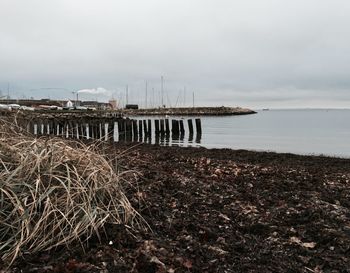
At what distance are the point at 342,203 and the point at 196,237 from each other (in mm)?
3019

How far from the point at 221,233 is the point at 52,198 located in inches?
74.6

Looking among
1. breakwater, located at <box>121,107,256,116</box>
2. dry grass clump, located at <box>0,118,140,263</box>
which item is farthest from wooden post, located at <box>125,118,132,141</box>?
breakwater, located at <box>121,107,256,116</box>

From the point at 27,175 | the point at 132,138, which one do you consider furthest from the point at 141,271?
the point at 132,138

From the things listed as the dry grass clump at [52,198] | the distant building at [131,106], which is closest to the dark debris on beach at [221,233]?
the dry grass clump at [52,198]

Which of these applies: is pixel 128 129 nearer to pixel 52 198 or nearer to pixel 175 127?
pixel 175 127

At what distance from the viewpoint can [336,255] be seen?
4.48 m

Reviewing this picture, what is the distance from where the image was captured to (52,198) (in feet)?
14.7

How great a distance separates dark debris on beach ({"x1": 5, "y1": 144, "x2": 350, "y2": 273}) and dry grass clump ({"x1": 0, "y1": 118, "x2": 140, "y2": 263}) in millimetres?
170

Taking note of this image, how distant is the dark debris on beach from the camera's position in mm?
3914

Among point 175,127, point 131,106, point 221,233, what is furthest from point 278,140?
point 131,106

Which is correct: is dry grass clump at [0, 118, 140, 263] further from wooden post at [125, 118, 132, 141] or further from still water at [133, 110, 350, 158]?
wooden post at [125, 118, 132, 141]

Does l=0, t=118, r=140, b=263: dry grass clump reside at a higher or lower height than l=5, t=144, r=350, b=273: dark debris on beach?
higher

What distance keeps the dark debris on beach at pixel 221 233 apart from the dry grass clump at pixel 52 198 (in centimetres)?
17

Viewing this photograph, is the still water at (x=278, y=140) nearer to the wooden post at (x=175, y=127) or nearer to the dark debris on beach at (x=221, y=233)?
the wooden post at (x=175, y=127)
